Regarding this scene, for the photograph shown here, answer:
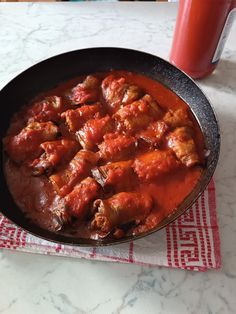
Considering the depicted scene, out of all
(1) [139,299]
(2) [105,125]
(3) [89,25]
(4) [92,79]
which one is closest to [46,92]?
(4) [92,79]

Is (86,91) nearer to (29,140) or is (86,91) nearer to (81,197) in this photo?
(29,140)

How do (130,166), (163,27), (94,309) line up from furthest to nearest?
(163,27)
(130,166)
(94,309)

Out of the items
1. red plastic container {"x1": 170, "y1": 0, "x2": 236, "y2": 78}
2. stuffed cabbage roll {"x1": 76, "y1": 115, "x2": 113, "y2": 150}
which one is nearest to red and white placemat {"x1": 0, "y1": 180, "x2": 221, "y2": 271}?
stuffed cabbage roll {"x1": 76, "y1": 115, "x2": 113, "y2": 150}

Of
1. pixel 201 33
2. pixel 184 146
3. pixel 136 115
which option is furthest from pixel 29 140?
pixel 201 33

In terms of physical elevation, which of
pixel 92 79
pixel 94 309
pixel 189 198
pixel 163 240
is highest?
pixel 92 79

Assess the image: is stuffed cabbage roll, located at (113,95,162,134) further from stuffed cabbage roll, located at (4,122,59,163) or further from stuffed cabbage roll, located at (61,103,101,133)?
stuffed cabbage roll, located at (4,122,59,163)

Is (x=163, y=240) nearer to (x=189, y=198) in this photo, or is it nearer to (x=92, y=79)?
(x=189, y=198)

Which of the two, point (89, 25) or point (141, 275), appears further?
point (89, 25)
